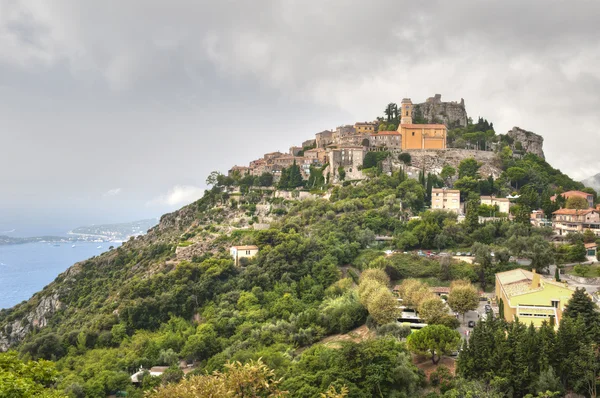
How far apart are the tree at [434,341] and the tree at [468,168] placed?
130 ft

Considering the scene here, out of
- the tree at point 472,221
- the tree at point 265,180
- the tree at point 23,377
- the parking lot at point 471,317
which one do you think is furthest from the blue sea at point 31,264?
the parking lot at point 471,317

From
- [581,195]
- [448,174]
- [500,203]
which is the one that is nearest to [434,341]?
[500,203]

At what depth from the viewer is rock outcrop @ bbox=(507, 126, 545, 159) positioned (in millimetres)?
76375

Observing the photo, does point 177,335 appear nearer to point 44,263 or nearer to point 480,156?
point 480,156

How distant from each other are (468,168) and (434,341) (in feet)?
138

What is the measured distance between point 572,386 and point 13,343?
2346 inches

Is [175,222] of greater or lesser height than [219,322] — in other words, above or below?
above

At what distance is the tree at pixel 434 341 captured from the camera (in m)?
24.8

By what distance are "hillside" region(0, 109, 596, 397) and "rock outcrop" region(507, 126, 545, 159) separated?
763cm

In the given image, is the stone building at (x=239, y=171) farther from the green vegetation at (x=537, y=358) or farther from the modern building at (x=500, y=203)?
the green vegetation at (x=537, y=358)

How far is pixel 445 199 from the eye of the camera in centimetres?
5475

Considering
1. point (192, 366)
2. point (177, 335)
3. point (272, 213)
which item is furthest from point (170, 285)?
point (272, 213)

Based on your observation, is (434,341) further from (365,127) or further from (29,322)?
(365,127)

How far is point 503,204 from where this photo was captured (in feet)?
171
